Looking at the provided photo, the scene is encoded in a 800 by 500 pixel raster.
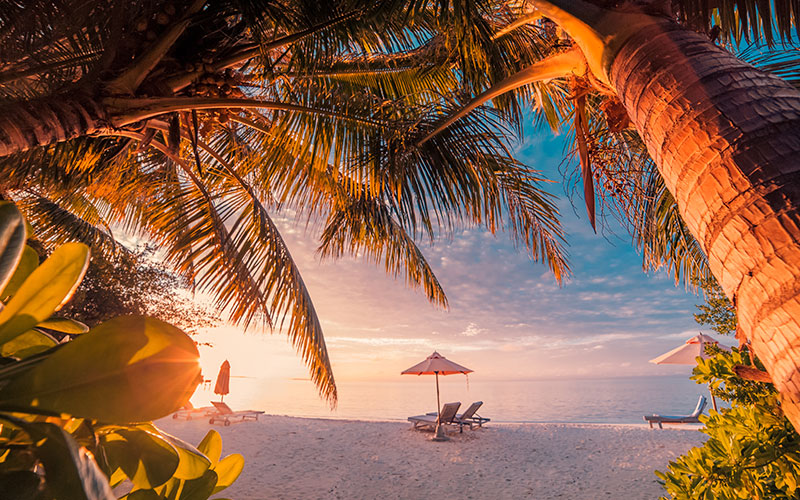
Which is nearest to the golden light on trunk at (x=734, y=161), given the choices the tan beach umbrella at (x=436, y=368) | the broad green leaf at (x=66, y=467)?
the broad green leaf at (x=66, y=467)

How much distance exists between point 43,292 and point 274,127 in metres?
3.90

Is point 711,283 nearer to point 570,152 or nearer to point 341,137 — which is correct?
point 570,152

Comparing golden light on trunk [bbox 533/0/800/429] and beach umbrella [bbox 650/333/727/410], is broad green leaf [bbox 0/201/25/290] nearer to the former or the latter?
golden light on trunk [bbox 533/0/800/429]

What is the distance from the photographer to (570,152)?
2979 millimetres

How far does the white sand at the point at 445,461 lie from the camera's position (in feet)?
19.2

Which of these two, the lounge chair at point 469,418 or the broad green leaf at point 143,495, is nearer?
the broad green leaf at point 143,495

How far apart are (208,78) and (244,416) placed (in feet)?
35.5

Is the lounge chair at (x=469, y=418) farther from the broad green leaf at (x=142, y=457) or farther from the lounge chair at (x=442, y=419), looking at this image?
the broad green leaf at (x=142, y=457)

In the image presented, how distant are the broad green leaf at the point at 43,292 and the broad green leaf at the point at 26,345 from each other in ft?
0.20

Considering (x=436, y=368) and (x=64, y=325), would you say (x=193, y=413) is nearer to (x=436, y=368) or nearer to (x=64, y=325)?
(x=436, y=368)

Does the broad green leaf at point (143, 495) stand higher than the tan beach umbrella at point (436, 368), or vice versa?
the tan beach umbrella at point (436, 368)

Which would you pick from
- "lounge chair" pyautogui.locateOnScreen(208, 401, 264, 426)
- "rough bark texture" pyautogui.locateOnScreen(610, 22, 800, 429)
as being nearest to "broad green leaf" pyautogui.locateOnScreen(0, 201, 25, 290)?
"rough bark texture" pyautogui.locateOnScreen(610, 22, 800, 429)

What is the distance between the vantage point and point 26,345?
39 cm

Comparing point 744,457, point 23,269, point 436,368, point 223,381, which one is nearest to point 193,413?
point 223,381
